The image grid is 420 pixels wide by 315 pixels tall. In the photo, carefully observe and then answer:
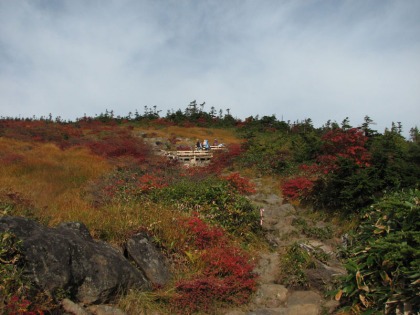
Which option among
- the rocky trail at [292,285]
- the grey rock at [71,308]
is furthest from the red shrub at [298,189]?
the grey rock at [71,308]

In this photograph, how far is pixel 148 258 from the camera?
470 cm

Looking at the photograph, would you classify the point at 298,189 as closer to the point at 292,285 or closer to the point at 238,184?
the point at 238,184

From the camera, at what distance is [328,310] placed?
391 cm

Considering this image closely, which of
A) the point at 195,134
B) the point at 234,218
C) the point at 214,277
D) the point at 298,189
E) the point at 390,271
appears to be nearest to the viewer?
the point at 390,271

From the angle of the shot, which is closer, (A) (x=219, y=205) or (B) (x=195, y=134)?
(A) (x=219, y=205)

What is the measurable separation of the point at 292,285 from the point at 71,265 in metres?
3.40

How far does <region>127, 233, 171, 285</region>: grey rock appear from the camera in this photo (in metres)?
4.54

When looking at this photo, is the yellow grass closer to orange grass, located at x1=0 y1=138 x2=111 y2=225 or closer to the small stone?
orange grass, located at x1=0 y1=138 x2=111 y2=225

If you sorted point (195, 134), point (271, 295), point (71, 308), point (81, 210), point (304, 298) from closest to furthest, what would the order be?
point (71, 308)
point (304, 298)
point (271, 295)
point (81, 210)
point (195, 134)

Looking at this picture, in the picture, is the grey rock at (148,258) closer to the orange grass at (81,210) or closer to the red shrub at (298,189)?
the orange grass at (81,210)

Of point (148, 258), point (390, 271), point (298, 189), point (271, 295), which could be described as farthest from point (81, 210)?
point (298, 189)

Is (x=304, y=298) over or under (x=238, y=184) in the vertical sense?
under

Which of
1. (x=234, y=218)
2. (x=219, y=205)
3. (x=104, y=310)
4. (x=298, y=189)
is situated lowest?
(x=104, y=310)

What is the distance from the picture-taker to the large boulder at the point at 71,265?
347cm
